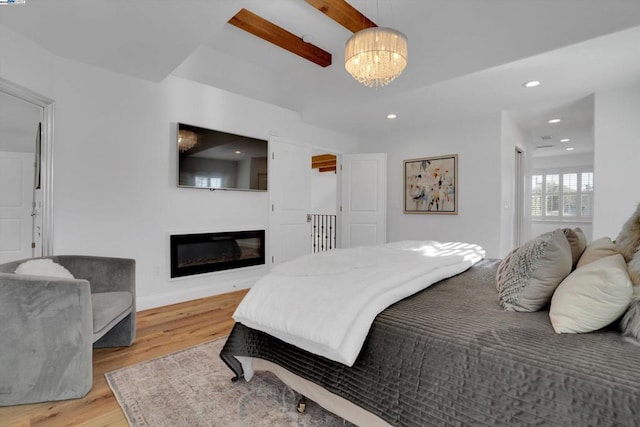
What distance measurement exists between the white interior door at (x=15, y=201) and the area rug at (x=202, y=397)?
2.80 m

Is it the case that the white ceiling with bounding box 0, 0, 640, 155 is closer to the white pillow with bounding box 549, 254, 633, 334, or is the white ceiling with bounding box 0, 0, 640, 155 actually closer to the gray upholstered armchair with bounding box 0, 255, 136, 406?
the gray upholstered armchair with bounding box 0, 255, 136, 406

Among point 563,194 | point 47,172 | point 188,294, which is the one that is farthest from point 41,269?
point 563,194

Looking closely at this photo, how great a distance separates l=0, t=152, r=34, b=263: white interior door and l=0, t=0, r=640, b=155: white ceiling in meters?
1.70

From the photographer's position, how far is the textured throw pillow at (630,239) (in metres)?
1.26

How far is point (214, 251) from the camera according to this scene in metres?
3.74

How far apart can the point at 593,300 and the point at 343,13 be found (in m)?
2.70

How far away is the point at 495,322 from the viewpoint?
3.74ft

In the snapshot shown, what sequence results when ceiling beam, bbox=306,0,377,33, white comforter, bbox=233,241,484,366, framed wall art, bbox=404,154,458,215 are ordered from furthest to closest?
framed wall art, bbox=404,154,458,215, ceiling beam, bbox=306,0,377,33, white comforter, bbox=233,241,484,366

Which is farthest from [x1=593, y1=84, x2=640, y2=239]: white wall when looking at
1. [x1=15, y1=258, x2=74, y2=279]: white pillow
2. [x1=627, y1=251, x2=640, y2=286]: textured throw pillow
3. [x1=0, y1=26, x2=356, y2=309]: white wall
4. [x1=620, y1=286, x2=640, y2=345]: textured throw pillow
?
[x1=15, y1=258, x2=74, y2=279]: white pillow

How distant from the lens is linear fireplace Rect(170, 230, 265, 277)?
3.42 m

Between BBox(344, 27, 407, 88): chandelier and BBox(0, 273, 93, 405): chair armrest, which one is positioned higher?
BBox(344, 27, 407, 88): chandelier

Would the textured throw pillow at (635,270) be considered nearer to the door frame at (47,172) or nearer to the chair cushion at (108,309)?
the chair cushion at (108,309)

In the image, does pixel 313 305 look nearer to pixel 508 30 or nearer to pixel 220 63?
pixel 508 30

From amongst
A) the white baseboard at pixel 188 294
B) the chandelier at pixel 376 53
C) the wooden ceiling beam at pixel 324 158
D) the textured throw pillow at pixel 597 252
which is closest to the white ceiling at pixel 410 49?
the chandelier at pixel 376 53
